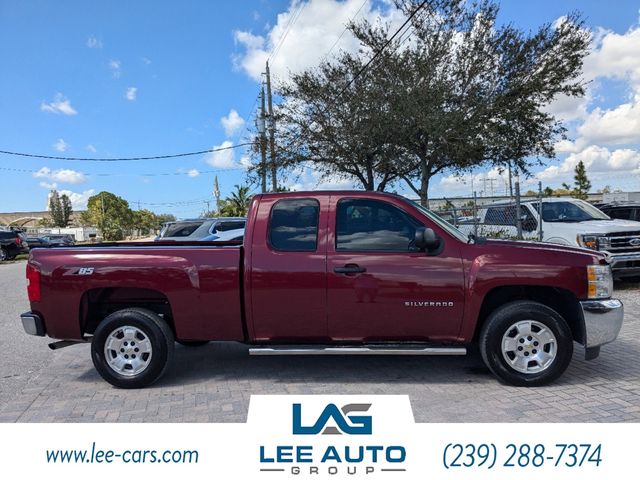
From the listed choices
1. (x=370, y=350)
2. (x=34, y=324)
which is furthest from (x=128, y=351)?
(x=370, y=350)

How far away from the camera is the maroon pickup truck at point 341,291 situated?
190 inches

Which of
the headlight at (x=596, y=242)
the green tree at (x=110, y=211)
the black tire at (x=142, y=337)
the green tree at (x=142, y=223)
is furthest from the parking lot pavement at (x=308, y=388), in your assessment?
the green tree at (x=142, y=223)

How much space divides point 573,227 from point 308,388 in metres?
7.52

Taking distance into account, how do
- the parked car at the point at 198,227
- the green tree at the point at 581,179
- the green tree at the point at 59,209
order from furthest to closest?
the green tree at the point at 59,209 < the green tree at the point at 581,179 < the parked car at the point at 198,227

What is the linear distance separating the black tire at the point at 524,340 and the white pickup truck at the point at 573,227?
4.73 m

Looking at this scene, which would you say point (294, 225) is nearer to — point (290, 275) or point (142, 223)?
point (290, 275)

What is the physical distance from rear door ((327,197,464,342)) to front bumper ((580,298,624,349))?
1.14m

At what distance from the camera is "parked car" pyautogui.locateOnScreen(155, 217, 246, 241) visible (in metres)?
14.1

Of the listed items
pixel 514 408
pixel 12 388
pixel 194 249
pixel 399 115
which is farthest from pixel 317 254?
pixel 399 115

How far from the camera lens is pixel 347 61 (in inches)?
723

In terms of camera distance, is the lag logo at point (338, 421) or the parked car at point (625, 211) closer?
the lag logo at point (338, 421)

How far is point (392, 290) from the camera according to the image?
483 cm

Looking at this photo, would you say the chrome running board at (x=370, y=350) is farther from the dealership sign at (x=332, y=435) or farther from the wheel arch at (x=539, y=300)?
the dealership sign at (x=332, y=435)

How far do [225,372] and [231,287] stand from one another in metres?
1.22
